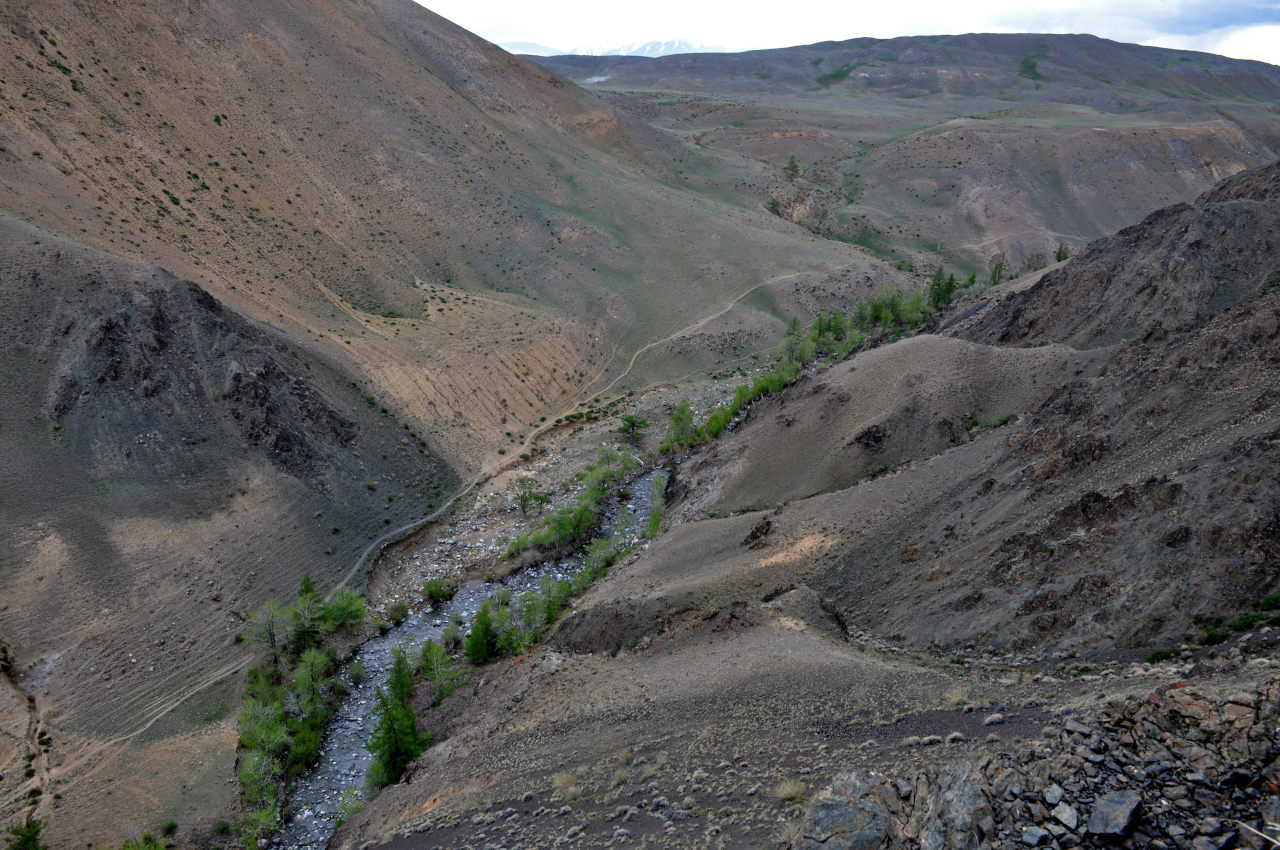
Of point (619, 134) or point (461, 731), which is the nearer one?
point (461, 731)

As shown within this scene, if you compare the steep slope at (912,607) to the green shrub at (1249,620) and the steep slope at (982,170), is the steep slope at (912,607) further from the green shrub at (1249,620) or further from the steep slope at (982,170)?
the steep slope at (982,170)

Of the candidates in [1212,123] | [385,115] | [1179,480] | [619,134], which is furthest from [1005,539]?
[1212,123]

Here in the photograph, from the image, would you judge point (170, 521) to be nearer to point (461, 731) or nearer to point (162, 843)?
point (162, 843)

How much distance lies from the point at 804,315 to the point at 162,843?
69.2 m

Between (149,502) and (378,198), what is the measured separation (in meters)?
46.4

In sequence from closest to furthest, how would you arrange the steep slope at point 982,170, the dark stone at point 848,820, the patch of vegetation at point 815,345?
the dark stone at point 848,820
the patch of vegetation at point 815,345
the steep slope at point 982,170

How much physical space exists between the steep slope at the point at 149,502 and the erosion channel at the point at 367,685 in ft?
12.4

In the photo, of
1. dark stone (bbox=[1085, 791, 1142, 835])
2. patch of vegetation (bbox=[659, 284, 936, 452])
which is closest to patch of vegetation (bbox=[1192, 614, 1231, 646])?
dark stone (bbox=[1085, 791, 1142, 835])

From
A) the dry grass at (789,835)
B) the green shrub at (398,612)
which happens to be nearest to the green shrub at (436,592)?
the green shrub at (398,612)

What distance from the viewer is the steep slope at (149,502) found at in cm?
3509

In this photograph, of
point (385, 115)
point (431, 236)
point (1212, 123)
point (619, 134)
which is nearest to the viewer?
point (431, 236)

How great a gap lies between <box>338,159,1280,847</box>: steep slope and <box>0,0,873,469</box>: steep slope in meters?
28.4

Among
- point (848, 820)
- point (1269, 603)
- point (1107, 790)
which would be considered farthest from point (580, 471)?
point (1107, 790)

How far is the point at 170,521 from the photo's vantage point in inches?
1740
